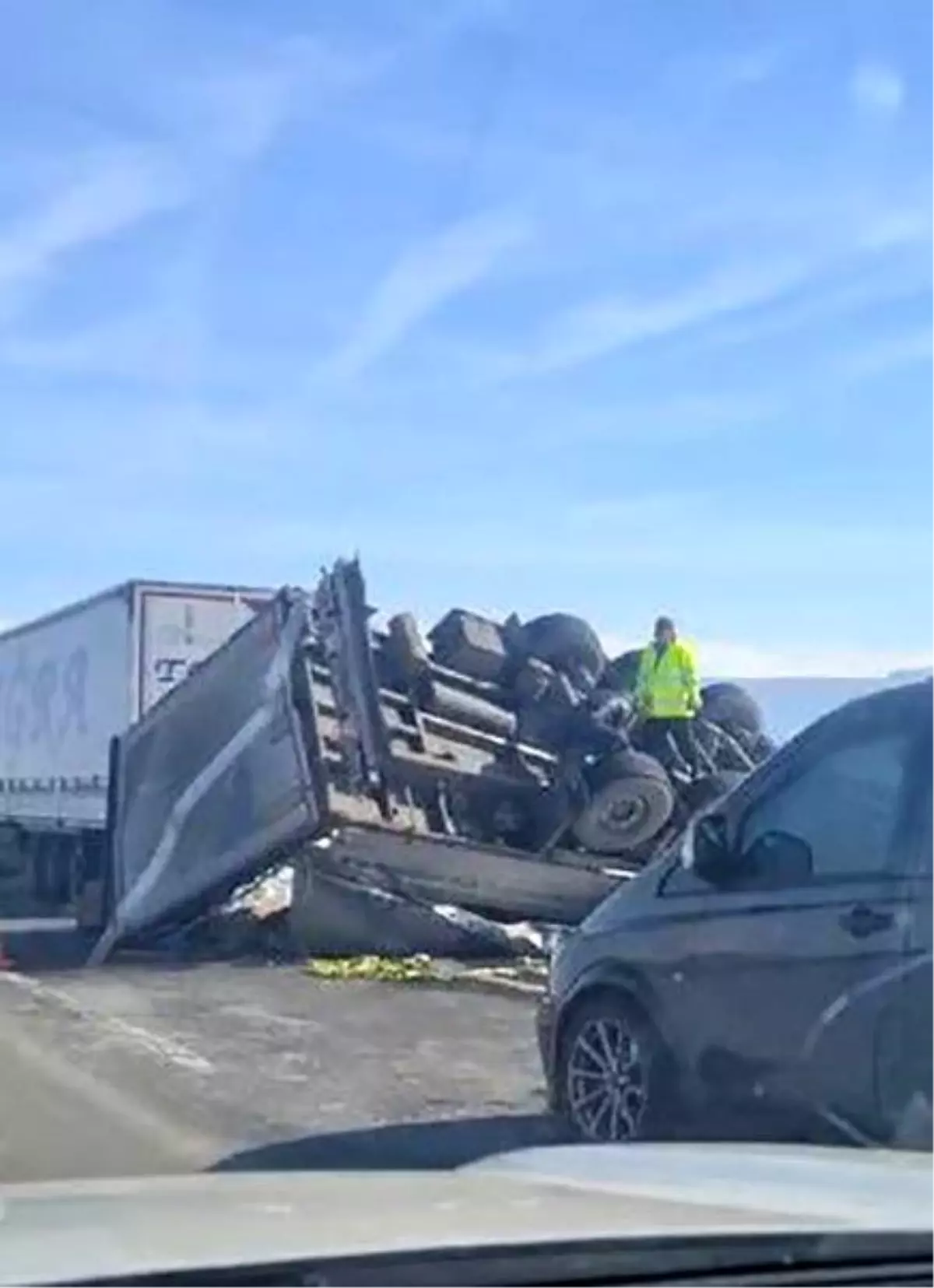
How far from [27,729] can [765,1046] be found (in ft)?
90.1

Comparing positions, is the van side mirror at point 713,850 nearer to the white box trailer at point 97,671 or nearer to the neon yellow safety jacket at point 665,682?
the neon yellow safety jacket at point 665,682

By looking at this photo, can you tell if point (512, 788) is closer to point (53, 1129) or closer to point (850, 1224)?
point (53, 1129)

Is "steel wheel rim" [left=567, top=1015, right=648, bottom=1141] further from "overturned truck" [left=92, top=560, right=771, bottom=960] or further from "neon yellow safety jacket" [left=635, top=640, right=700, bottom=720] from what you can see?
"neon yellow safety jacket" [left=635, top=640, right=700, bottom=720]

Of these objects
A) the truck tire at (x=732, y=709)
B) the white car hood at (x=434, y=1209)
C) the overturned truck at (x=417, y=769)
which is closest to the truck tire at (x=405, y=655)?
the overturned truck at (x=417, y=769)

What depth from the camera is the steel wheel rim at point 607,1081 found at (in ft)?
30.3

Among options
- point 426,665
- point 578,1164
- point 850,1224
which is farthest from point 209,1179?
point 426,665

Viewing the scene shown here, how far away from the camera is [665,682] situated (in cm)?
2095

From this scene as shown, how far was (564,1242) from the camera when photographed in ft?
10.3

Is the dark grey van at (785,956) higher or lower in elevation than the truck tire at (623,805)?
lower

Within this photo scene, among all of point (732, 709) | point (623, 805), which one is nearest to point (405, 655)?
point (623, 805)

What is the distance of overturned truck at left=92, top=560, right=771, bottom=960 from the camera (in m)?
19.6

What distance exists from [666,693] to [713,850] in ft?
39.6

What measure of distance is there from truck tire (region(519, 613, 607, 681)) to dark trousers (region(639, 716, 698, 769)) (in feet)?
2.37

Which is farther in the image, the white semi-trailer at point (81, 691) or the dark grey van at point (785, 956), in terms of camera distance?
the white semi-trailer at point (81, 691)
